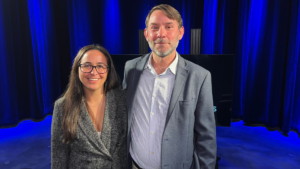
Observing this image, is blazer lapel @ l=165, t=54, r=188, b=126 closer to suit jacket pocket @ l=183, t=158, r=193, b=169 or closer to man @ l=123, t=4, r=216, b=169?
man @ l=123, t=4, r=216, b=169

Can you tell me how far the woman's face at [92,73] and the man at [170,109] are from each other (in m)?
0.22

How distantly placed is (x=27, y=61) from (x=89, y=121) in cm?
303

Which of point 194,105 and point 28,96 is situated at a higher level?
point 194,105

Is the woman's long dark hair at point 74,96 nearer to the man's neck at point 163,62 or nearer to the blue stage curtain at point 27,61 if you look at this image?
the man's neck at point 163,62

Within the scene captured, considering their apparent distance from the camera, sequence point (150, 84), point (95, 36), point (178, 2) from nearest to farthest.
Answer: point (150, 84) < point (178, 2) < point (95, 36)

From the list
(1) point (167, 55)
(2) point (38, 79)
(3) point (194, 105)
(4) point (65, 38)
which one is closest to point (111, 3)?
(4) point (65, 38)

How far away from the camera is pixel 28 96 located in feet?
11.8

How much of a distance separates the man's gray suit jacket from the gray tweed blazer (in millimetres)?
289

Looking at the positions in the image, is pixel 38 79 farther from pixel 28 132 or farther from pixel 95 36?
pixel 95 36

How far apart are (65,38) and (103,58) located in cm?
292

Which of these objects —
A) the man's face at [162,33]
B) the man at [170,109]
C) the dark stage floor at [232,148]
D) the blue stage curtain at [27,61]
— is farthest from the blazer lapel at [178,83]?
the blue stage curtain at [27,61]

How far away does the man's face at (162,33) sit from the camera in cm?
115

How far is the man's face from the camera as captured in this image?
3.78 ft

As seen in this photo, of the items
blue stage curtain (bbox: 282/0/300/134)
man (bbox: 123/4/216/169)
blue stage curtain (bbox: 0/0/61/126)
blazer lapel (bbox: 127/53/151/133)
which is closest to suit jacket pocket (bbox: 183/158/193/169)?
man (bbox: 123/4/216/169)
